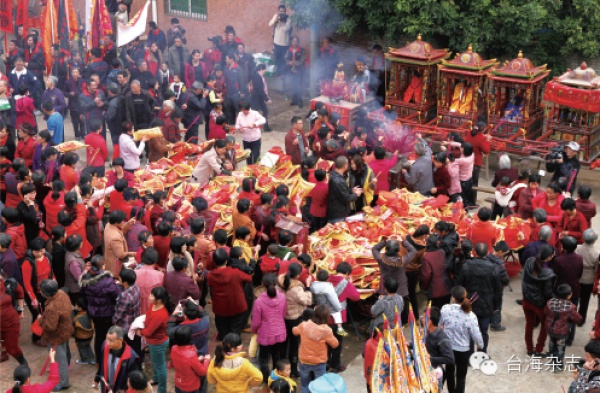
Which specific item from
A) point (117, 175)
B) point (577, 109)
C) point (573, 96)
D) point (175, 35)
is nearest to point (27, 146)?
point (117, 175)

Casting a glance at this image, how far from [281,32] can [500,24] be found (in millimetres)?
4859

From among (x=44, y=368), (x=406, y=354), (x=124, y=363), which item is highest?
(x=406, y=354)

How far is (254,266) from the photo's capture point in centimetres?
1024

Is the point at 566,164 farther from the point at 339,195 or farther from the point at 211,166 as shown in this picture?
the point at 211,166

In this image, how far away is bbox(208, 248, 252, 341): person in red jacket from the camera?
925cm

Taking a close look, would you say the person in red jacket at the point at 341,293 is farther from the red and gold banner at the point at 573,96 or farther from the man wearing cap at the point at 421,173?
the red and gold banner at the point at 573,96

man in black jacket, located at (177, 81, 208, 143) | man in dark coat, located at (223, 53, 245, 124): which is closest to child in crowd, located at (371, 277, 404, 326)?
man in black jacket, located at (177, 81, 208, 143)

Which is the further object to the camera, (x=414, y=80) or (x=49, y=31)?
(x=49, y=31)

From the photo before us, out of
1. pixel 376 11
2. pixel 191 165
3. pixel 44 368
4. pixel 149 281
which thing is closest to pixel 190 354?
pixel 149 281

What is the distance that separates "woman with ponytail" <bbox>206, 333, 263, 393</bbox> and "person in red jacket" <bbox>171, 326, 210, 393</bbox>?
19 cm

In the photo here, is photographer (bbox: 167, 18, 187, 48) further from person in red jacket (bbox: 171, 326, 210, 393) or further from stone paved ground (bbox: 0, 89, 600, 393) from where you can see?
person in red jacket (bbox: 171, 326, 210, 393)

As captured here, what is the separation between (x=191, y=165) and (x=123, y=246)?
123 inches

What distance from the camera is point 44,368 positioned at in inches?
364

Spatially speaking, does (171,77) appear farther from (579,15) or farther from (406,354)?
(406,354)
